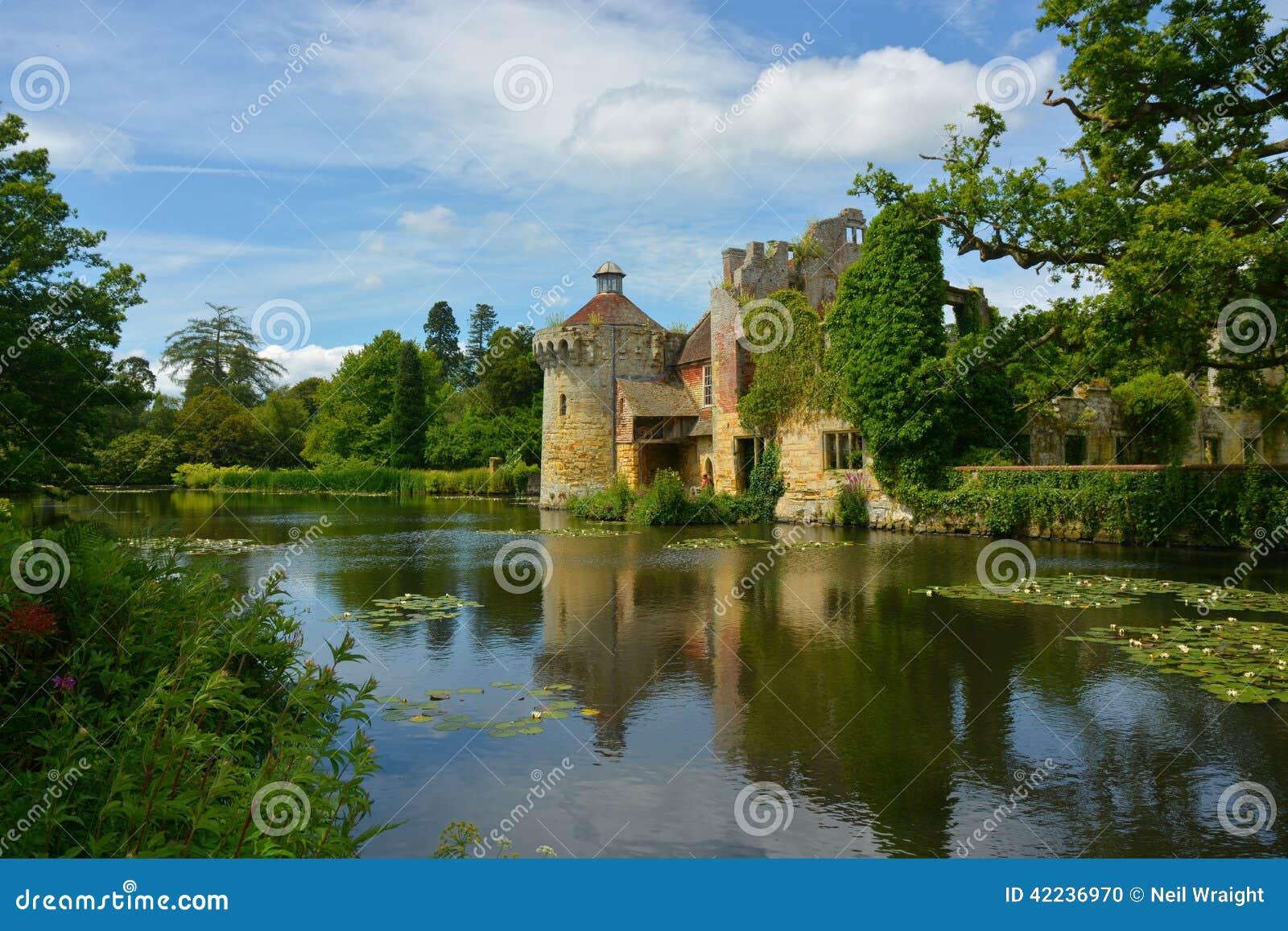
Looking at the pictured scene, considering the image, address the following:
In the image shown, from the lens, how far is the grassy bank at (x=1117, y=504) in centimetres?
1792

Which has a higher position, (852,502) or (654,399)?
(654,399)

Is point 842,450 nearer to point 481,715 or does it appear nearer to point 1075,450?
point 1075,450

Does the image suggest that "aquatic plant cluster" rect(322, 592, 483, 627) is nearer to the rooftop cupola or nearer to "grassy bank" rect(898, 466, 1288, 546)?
"grassy bank" rect(898, 466, 1288, 546)

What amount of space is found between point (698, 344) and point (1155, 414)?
16775 mm

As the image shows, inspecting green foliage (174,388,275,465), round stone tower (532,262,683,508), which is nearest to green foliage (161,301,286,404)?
green foliage (174,388,275,465)

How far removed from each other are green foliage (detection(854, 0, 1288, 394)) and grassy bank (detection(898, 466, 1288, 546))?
2241 millimetres

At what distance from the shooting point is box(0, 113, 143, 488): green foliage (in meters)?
17.5

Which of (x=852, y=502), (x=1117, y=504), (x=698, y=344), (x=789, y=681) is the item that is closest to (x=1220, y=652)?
(x=789, y=681)

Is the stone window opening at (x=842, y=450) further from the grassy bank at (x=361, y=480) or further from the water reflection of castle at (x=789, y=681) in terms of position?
the grassy bank at (x=361, y=480)

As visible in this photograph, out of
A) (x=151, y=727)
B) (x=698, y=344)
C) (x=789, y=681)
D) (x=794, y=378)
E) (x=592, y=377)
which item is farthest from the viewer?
(x=592, y=377)

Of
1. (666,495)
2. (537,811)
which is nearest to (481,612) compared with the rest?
A: (537,811)

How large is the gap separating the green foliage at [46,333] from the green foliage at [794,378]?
18.3 meters

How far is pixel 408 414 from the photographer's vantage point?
5600 centimetres

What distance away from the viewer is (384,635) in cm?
1064
